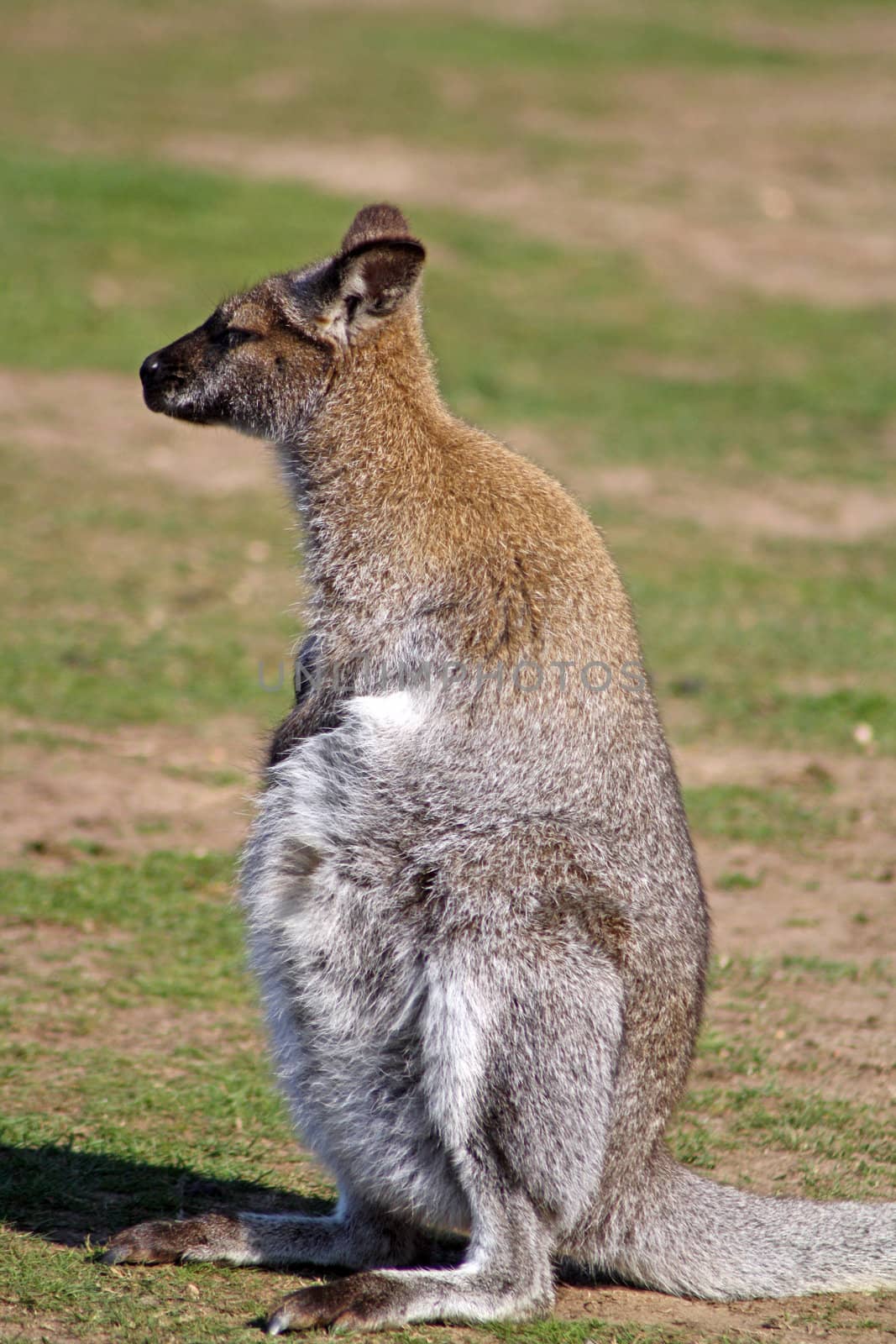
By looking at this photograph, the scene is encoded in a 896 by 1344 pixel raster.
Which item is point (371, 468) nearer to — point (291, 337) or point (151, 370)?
point (291, 337)

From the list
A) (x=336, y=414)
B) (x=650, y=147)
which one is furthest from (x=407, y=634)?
(x=650, y=147)

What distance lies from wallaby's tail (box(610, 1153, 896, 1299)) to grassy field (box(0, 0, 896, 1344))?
59 mm

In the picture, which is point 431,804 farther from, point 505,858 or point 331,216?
point 331,216

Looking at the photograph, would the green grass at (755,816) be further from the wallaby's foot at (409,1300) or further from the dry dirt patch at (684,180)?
the dry dirt patch at (684,180)

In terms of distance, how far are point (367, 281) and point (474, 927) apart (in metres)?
1.53

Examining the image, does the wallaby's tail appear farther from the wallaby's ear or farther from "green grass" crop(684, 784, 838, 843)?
"green grass" crop(684, 784, 838, 843)

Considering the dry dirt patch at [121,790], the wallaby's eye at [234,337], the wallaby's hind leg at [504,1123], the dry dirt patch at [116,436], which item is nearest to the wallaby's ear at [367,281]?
the wallaby's eye at [234,337]

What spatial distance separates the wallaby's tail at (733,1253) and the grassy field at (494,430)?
59 mm

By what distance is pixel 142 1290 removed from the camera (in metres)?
3.43

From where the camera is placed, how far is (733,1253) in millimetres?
3543

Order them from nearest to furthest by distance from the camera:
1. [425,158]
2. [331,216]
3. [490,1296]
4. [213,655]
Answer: [490,1296] < [213,655] < [331,216] < [425,158]

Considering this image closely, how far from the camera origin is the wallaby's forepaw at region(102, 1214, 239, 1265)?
3.54 metres

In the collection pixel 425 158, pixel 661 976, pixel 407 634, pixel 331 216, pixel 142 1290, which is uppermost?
pixel 425 158

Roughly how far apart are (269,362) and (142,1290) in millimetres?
2124
